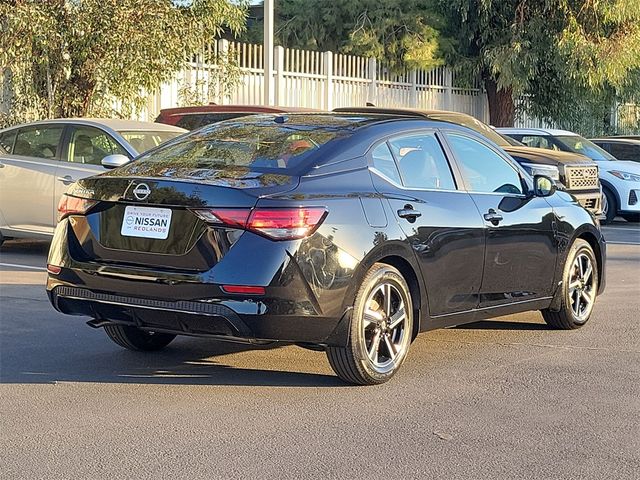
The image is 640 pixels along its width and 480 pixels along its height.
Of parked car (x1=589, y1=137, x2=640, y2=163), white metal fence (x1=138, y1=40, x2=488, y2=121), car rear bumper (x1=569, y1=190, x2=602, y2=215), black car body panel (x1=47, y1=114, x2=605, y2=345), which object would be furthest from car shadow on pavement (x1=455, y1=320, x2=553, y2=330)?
parked car (x1=589, y1=137, x2=640, y2=163)

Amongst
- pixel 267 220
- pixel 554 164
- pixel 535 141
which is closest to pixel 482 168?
pixel 267 220

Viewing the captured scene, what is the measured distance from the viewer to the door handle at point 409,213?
6.27 meters

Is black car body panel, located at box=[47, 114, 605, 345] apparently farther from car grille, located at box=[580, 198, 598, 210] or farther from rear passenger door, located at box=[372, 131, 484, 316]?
car grille, located at box=[580, 198, 598, 210]

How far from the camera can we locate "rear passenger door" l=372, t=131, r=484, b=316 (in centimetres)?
636

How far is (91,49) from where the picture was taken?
15.8 meters

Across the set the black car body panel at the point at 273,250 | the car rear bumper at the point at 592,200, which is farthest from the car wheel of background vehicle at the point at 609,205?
the black car body panel at the point at 273,250

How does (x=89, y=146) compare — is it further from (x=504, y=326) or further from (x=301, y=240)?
(x=301, y=240)

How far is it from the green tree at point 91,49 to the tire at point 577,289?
368 inches

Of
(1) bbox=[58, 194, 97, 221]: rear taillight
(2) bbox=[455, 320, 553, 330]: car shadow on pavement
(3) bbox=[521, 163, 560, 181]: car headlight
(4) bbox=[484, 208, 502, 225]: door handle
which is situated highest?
(3) bbox=[521, 163, 560, 181]: car headlight

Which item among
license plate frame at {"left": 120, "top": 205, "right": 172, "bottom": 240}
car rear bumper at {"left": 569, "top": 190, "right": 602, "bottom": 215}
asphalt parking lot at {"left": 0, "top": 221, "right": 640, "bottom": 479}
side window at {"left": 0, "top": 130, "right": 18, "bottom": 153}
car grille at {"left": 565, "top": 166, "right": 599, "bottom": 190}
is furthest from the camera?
car rear bumper at {"left": 569, "top": 190, "right": 602, "bottom": 215}

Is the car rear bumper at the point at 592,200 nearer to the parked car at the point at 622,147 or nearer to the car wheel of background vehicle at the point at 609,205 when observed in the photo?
the car wheel of background vehicle at the point at 609,205

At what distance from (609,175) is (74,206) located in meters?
13.1

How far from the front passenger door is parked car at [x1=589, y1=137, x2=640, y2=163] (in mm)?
12781

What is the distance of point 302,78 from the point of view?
70.3ft
